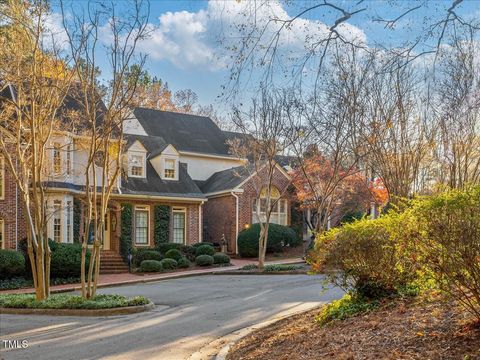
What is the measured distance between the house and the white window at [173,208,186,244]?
6cm

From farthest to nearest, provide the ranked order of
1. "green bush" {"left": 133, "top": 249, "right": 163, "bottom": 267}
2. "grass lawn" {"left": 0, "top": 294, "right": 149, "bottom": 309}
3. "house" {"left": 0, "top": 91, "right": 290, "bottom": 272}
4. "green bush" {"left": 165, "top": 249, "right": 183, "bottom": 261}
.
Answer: "green bush" {"left": 165, "top": 249, "right": 183, "bottom": 261}, "green bush" {"left": 133, "top": 249, "right": 163, "bottom": 267}, "house" {"left": 0, "top": 91, "right": 290, "bottom": 272}, "grass lawn" {"left": 0, "top": 294, "right": 149, "bottom": 309}

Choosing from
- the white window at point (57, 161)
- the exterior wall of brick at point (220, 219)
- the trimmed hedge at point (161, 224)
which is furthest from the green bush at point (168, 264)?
the white window at point (57, 161)

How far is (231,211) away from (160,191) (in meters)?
4.92

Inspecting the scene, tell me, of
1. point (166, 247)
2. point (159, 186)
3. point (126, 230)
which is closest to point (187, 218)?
point (159, 186)

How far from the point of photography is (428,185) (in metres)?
18.9

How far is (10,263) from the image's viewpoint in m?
19.2

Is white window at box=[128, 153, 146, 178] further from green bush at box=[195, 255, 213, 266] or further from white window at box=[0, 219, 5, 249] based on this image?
white window at box=[0, 219, 5, 249]

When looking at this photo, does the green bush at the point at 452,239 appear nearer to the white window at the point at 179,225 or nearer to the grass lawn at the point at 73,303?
the grass lawn at the point at 73,303

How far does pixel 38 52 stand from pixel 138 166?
50.2 feet

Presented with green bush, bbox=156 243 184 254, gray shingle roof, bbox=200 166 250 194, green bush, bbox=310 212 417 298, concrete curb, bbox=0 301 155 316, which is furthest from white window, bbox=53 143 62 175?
green bush, bbox=310 212 417 298

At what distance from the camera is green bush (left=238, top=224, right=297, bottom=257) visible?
1112 inches

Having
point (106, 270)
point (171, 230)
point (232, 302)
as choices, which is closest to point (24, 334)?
point (232, 302)

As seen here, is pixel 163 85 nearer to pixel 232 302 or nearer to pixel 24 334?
pixel 232 302

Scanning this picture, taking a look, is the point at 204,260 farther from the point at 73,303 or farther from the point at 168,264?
the point at 73,303
